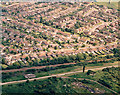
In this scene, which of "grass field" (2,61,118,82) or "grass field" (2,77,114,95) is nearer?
"grass field" (2,77,114,95)

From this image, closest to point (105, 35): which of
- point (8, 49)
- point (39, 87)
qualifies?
point (8, 49)

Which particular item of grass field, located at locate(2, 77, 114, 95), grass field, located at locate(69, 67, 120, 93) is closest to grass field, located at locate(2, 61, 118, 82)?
grass field, located at locate(2, 77, 114, 95)

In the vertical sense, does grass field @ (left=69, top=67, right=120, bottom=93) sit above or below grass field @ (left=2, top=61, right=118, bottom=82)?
below

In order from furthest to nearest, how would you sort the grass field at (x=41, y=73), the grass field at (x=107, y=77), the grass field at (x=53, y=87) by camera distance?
the grass field at (x=41, y=73) → the grass field at (x=107, y=77) → the grass field at (x=53, y=87)

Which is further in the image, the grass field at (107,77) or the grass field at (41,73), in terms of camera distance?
the grass field at (41,73)

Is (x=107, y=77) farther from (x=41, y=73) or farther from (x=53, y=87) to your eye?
(x=41, y=73)

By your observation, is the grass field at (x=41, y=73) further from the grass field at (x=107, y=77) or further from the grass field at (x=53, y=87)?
the grass field at (x=107, y=77)

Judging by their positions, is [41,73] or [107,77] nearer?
[107,77]

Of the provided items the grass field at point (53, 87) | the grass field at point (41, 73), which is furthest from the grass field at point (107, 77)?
the grass field at point (41, 73)

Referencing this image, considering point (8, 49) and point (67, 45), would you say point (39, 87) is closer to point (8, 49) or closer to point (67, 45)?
point (8, 49)

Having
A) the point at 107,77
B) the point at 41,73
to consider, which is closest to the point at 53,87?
the point at 41,73

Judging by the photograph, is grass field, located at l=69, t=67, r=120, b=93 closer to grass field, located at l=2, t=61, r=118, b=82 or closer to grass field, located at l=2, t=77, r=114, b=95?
grass field, located at l=2, t=77, r=114, b=95

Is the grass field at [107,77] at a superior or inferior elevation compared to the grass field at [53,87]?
inferior
